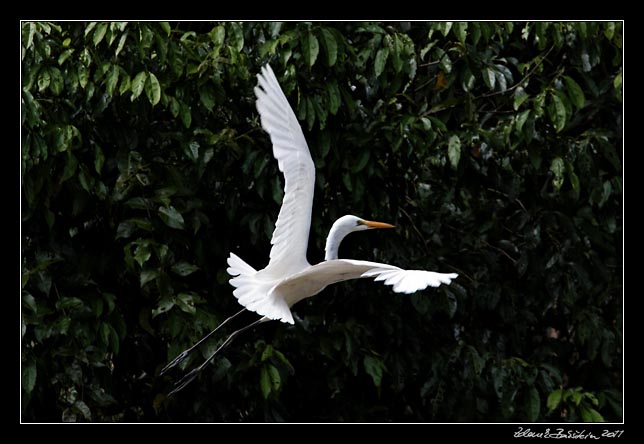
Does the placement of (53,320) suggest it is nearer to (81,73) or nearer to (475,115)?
(81,73)

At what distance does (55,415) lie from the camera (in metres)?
4.47

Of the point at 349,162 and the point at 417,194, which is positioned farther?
the point at 417,194

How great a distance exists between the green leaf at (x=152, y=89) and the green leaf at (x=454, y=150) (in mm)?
1043

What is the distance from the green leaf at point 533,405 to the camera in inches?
181

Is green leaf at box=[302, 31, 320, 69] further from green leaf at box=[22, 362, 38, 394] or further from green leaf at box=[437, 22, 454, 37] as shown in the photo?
green leaf at box=[22, 362, 38, 394]

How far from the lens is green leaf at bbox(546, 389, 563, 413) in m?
4.50

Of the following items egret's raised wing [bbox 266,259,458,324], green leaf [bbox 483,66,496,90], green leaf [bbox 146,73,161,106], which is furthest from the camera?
green leaf [bbox 483,66,496,90]

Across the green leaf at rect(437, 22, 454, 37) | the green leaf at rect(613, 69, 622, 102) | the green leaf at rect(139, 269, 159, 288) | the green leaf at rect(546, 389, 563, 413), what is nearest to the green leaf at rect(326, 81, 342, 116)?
the green leaf at rect(437, 22, 454, 37)

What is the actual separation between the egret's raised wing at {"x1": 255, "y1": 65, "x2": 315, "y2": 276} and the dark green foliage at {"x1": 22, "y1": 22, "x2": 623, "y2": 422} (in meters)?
0.27

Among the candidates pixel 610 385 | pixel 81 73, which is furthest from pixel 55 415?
pixel 610 385

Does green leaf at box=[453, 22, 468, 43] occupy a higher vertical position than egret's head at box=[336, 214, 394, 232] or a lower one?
higher

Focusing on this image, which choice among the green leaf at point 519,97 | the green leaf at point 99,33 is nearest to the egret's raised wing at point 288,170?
the green leaf at point 99,33

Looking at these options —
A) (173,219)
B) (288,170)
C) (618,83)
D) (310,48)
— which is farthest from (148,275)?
(618,83)

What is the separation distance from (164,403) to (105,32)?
4.53 feet
